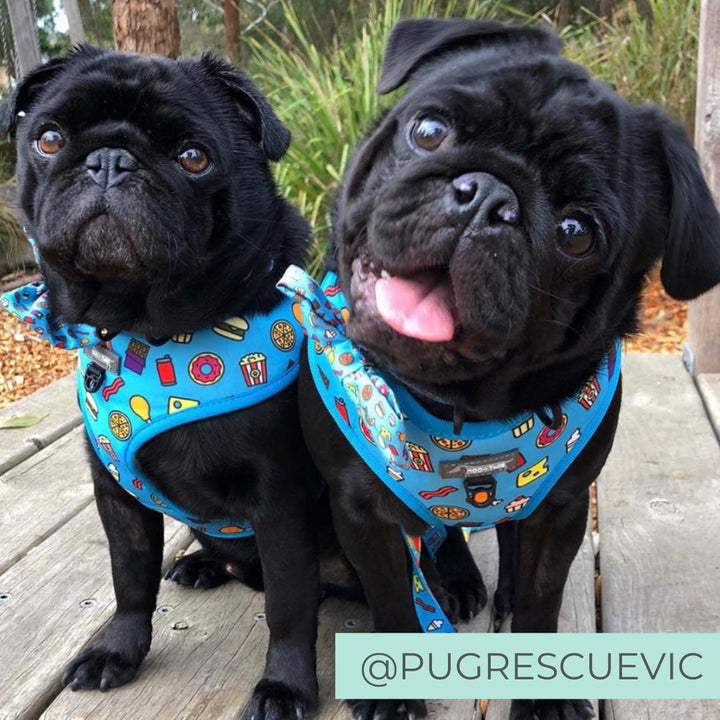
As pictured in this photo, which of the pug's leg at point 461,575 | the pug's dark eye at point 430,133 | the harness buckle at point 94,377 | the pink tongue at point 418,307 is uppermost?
the pug's dark eye at point 430,133

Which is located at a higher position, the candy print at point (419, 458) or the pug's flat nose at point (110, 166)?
the pug's flat nose at point (110, 166)

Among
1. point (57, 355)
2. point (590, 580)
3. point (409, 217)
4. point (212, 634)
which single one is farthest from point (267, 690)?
point (57, 355)

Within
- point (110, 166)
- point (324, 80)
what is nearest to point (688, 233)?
point (110, 166)

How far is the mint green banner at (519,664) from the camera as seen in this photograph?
1.67 metres

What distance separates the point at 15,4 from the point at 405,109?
564 centimetres

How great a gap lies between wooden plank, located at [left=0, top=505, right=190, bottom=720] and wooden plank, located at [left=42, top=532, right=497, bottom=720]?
0.08 meters

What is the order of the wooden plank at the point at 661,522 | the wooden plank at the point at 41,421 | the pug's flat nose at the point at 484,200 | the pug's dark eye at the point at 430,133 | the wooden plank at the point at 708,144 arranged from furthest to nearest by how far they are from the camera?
the wooden plank at the point at 708,144 < the wooden plank at the point at 41,421 < the wooden plank at the point at 661,522 < the pug's dark eye at the point at 430,133 < the pug's flat nose at the point at 484,200

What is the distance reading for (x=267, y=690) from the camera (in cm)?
176

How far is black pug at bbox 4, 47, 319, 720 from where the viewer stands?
1.62 meters

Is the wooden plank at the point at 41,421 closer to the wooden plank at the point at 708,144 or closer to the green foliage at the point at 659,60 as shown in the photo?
the wooden plank at the point at 708,144

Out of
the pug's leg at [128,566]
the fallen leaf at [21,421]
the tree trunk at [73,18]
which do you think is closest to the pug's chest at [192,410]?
the pug's leg at [128,566]

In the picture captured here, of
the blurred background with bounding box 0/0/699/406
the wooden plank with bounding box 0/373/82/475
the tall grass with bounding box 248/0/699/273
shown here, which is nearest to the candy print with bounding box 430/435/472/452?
the wooden plank with bounding box 0/373/82/475

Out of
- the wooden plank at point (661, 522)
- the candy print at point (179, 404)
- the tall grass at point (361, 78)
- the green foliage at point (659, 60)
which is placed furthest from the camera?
the green foliage at point (659, 60)

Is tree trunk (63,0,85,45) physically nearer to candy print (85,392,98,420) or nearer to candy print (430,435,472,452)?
candy print (85,392,98,420)
